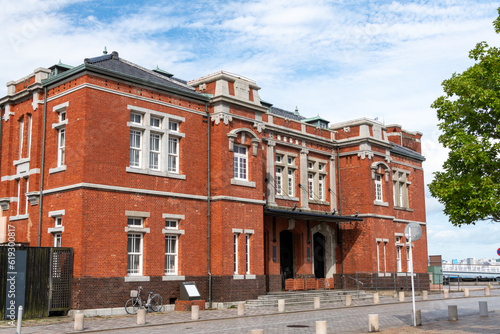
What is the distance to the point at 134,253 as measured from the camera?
2347 centimetres

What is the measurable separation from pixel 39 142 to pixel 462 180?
1802cm

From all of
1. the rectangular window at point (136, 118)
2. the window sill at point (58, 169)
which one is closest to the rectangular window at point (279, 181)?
the rectangular window at point (136, 118)

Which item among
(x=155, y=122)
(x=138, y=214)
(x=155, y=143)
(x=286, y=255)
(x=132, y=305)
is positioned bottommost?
(x=132, y=305)

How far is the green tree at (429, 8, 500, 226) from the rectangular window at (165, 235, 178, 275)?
1278 centimetres

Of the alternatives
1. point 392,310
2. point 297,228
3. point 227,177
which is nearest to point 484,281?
point 297,228

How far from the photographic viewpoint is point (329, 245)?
3541 cm

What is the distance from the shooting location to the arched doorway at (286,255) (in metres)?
32.8

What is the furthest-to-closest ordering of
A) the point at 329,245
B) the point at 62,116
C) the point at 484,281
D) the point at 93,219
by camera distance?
the point at 484,281 < the point at 329,245 < the point at 62,116 < the point at 93,219

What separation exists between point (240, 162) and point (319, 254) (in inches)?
421

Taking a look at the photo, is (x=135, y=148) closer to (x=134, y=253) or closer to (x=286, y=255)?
(x=134, y=253)

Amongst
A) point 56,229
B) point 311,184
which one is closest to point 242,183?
point 56,229

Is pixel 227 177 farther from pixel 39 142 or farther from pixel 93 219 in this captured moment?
pixel 39 142

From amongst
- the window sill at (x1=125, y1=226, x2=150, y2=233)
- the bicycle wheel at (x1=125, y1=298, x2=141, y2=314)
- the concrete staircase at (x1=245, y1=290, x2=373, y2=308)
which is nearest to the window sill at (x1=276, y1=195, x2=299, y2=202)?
the concrete staircase at (x1=245, y1=290, x2=373, y2=308)

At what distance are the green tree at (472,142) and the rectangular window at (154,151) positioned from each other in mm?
13024
